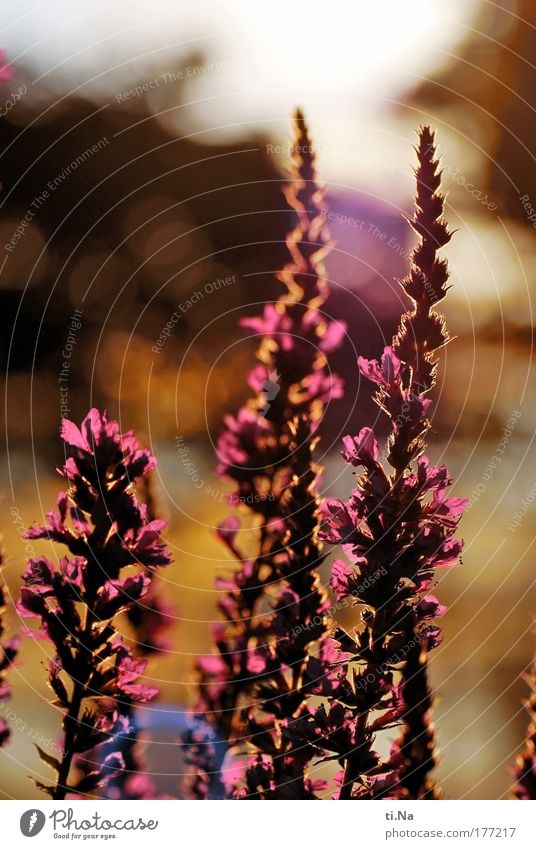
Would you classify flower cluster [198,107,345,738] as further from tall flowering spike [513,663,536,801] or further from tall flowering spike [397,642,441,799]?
tall flowering spike [513,663,536,801]

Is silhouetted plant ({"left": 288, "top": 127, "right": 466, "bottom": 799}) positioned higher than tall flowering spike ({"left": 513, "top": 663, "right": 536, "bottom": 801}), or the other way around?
silhouetted plant ({"left": 288, "top": 127, "right": 466, "bottom": 799})

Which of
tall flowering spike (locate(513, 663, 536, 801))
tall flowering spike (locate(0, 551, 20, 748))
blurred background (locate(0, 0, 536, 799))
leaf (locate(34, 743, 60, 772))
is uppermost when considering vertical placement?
blurred background (locate(0, 0, 536, 799))

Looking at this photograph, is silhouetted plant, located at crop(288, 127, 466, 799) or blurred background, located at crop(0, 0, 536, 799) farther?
blurred background, located at crop(0, 0, 536, 799)

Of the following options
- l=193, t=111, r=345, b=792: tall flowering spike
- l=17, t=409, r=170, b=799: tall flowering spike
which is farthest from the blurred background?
l=17, t=409, r=170, b=799: tall flowering spike

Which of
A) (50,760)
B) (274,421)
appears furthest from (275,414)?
(50,760)

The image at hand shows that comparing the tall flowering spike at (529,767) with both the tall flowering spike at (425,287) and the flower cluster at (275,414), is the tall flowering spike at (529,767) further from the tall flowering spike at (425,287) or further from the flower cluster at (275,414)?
the tall flowering spike at (425,287)
